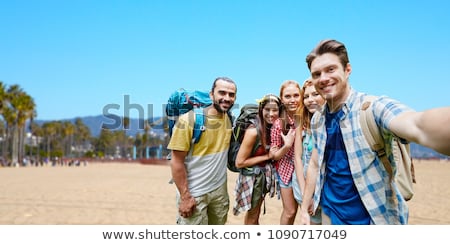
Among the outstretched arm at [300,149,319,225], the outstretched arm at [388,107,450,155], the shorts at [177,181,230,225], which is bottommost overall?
the shorts at [177,181,230,225]

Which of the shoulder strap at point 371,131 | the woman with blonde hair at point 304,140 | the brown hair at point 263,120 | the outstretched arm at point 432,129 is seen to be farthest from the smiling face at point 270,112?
the outstretched arm at point 432,129

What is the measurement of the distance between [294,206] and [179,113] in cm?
142

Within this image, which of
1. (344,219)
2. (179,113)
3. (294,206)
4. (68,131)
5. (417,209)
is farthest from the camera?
(68,131)

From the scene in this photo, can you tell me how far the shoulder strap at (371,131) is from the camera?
7.14 feet

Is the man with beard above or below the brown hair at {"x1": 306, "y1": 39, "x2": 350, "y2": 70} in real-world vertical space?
below

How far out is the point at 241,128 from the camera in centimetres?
385

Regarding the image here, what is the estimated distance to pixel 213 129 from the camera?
138 inches

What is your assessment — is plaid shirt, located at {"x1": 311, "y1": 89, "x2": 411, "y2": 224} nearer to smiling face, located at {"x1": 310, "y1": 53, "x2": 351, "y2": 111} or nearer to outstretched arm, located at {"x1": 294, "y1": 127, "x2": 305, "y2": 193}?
smiling face, located at {"x1": 310, "y1": 53, "x2": 351, "y2": 111}

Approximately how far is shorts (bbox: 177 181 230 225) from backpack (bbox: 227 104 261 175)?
31 cm

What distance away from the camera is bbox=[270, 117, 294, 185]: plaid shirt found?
3893 millimetres

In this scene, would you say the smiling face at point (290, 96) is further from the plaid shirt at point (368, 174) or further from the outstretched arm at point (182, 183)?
the plaid shirt at point (368, 174)

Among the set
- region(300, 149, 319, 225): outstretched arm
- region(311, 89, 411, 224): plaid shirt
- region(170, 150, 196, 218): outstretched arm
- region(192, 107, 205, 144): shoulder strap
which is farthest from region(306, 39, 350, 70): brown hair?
region(170, 150, 196, 218): outstretched arm
